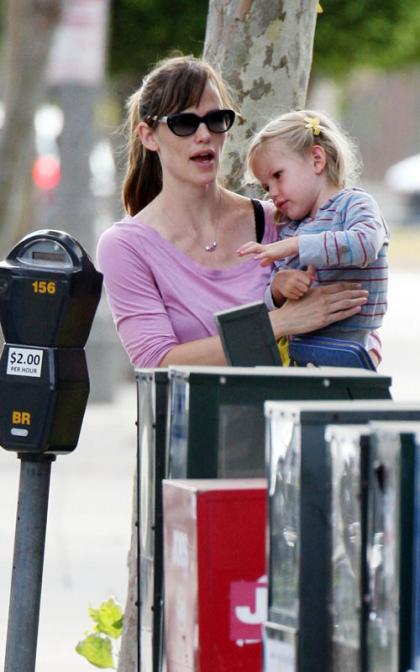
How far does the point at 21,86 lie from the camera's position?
10602mm

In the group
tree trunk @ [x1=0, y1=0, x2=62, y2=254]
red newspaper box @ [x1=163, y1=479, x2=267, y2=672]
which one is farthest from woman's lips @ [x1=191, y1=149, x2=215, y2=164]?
tree trunk @ [x1=0, y1=0, x2=62, y2=254]

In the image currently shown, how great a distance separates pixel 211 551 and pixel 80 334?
1098 millimetres

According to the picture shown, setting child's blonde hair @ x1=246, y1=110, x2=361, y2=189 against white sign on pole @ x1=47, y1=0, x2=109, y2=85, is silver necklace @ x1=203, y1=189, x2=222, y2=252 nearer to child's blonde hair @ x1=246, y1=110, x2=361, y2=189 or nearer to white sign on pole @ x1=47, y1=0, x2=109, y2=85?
child's blonde hair @ x1=246, y1=110, x2=361, y2=189

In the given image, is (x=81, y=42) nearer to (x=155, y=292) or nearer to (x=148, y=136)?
(x=148, y=136)

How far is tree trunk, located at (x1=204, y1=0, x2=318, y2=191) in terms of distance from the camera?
4961 mm

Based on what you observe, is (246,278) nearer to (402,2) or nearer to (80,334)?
(80,334)

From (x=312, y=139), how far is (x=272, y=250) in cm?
37

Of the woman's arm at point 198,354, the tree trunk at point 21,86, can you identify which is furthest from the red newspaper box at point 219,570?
the tree trunk at point 21,86

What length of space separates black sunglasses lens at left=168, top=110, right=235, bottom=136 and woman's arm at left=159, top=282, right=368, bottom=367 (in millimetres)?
456

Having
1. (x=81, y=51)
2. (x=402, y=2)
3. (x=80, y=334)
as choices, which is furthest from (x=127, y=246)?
(x=402, y=2)

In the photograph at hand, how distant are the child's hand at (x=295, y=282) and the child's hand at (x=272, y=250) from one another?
68 mm

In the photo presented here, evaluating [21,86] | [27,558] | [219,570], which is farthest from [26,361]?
[21,86]

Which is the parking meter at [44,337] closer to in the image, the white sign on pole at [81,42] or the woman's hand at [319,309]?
the woman's hand at [319,309]

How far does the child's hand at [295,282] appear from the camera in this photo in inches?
156
